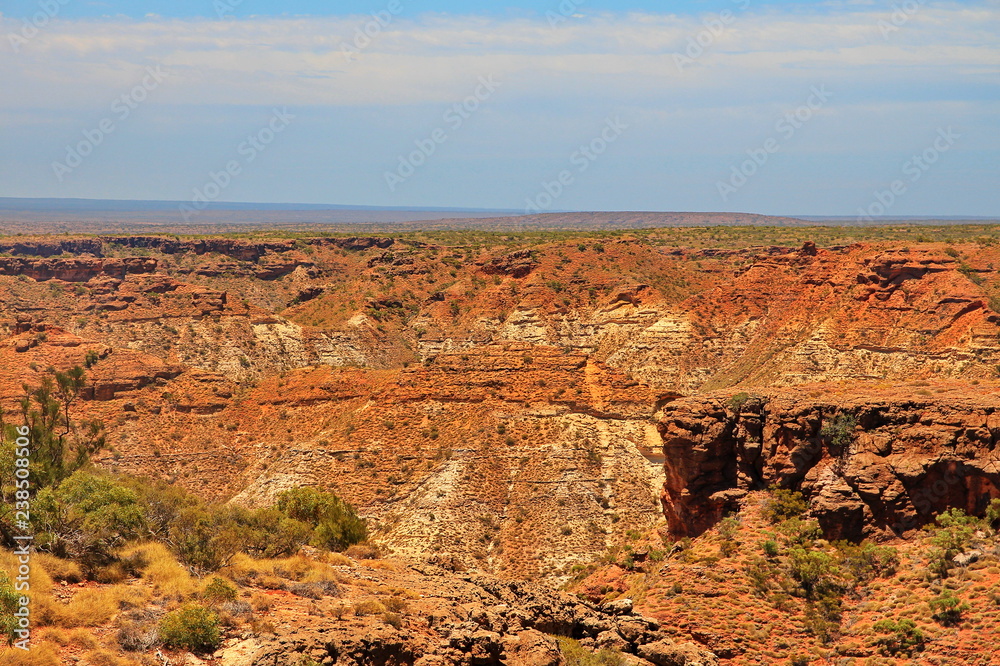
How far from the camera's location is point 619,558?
32125mm

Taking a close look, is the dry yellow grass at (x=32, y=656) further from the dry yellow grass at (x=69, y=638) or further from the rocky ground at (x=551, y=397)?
the rocky ground at (x=551, y=397)

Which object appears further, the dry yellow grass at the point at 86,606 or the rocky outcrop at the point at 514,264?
the rocky outcrop at the point at 514,264

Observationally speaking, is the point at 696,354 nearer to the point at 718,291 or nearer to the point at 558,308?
the point at 718,291

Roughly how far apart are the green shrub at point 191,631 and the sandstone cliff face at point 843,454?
17.1m

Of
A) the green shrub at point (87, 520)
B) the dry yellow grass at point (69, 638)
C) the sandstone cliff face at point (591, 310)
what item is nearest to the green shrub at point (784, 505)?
the green shrub at point (87, 520)

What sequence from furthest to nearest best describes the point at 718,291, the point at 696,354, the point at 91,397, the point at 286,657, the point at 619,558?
the point at 718,291 < the point at 696,354 < the point at 91,397 < the point at 619,558 < the point at 286,657

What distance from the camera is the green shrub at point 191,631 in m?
17.1

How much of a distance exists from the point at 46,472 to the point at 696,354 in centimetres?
5240

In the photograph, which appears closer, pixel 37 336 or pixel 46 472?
pixel 46 472

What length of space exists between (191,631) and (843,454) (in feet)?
62.0

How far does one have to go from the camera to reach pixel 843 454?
90.3 feet

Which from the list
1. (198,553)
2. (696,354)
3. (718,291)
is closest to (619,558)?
(198,553)

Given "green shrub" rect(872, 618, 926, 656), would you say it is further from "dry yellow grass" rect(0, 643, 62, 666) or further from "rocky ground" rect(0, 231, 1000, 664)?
"dry yellow grass" rect(0, 643, 62, 666)

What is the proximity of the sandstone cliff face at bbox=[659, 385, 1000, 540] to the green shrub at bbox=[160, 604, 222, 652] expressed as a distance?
17129 millimetres
